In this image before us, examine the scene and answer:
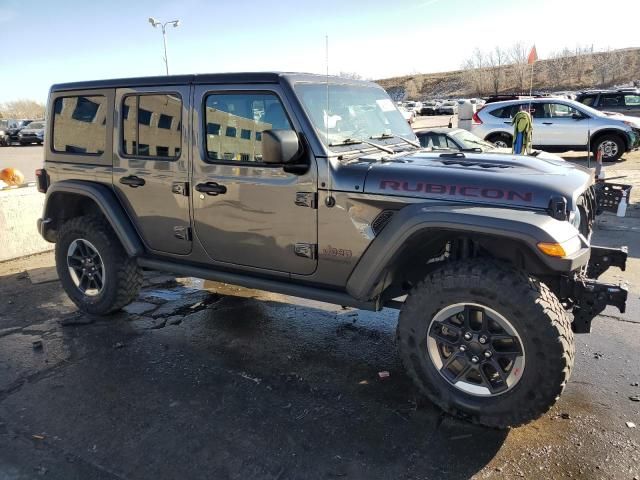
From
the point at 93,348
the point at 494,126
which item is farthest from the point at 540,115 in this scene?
→ the point at 93,348

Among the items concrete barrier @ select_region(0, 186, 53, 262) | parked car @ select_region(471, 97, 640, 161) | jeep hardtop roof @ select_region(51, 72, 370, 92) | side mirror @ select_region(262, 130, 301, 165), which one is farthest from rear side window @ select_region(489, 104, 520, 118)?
side mirror @ select_region(262, 130, 301, 165)

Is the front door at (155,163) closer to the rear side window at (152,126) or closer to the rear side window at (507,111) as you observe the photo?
the rear side window at (152,126)

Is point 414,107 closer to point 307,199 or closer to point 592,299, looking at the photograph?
point 307,199

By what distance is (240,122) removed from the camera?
3.68m

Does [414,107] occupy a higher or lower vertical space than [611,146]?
higher

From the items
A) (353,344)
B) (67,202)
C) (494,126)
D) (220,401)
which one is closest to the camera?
(220,401)

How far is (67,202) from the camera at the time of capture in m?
4.81

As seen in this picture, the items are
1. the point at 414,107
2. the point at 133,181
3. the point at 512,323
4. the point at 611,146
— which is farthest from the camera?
the point at 414,107

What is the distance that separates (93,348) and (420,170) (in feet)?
9.67

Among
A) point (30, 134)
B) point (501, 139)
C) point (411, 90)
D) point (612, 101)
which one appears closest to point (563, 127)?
point (501, 139)

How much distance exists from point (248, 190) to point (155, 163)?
37.6 inches

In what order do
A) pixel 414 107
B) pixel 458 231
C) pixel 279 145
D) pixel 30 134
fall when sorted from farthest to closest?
1. pixel 414 107
2. pixel 30 134
3. pixel 279 145
4. pixel 458 231

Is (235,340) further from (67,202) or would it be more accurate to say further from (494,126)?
(494,126)

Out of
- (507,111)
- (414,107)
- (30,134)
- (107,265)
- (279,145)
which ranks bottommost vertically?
(107,265)
